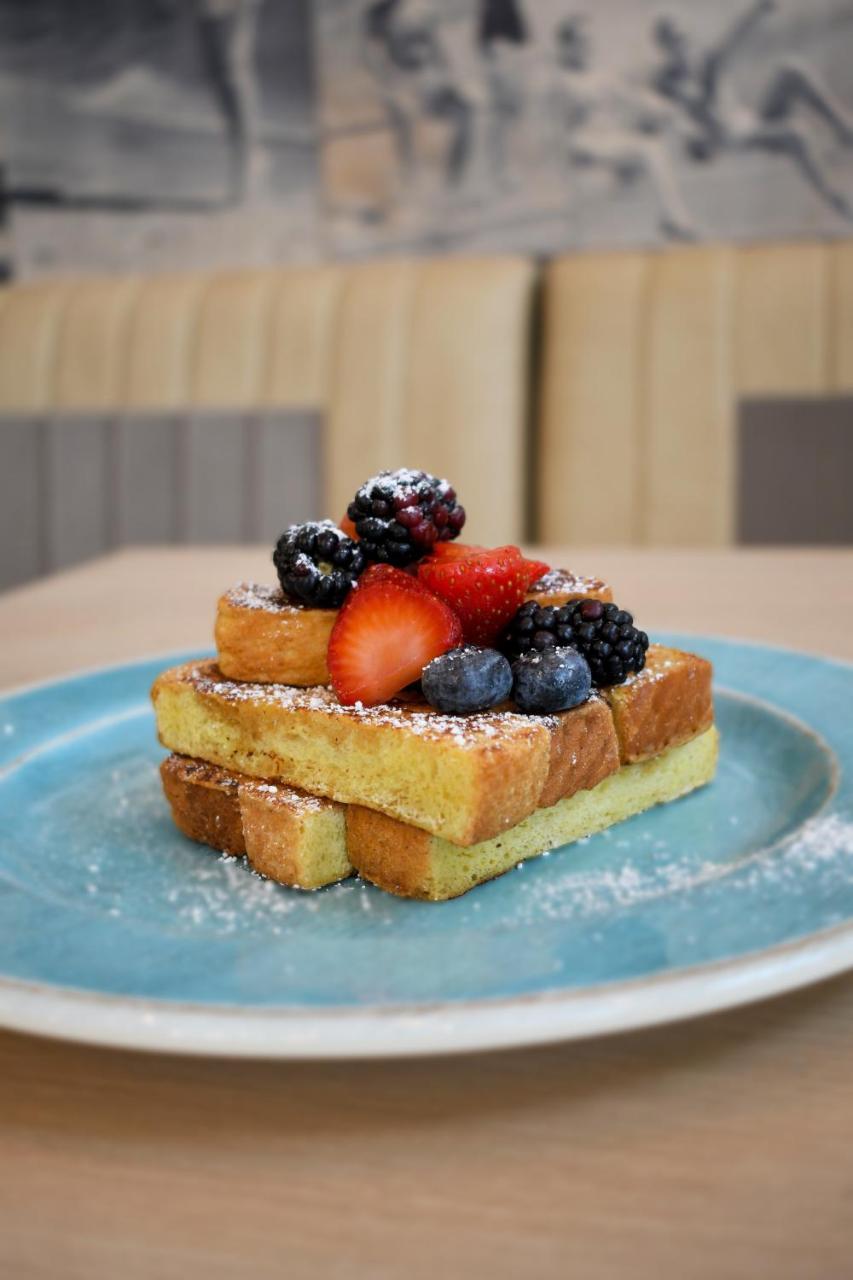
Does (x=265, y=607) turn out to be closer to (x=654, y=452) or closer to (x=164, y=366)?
(x=654, y=452)

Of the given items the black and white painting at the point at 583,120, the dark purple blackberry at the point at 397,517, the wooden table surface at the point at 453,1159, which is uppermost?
the black and white painting at the point at 583,120

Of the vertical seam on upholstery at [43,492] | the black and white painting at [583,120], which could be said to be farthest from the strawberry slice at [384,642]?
the black and white painting at [583,120]

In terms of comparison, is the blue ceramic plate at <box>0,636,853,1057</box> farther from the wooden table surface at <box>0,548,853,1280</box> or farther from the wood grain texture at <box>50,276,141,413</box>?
the wood grain texture at <box>50,276,141,413</box>

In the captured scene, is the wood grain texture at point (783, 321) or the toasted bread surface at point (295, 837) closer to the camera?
the toasted bread surface at point (295, 837)

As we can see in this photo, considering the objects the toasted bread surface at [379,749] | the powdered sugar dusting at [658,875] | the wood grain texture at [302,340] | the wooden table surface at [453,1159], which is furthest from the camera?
the wood grain texture at [302,340]

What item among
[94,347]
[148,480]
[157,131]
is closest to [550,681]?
[148,480]

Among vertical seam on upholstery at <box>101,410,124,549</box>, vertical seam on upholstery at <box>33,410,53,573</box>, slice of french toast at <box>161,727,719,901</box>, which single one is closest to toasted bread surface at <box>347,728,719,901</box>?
slice of french toast at <box>161,727,719,901</box>

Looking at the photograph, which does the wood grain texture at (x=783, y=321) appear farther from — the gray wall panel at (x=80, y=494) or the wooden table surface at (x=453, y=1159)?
→ the wooden table surface at (x=453, y=1159)
